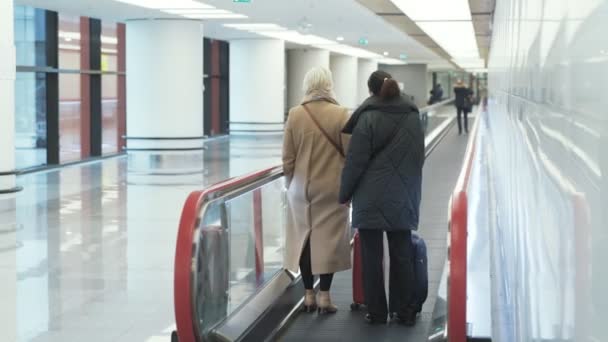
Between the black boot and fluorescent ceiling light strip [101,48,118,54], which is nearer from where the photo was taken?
the black boot

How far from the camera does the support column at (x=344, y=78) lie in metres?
48.2

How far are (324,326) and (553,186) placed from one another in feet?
14.9

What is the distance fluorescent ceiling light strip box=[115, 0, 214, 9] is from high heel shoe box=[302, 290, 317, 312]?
12136 mm

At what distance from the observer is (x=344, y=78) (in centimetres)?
4862

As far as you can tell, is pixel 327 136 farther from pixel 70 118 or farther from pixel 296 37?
pixel 296 37

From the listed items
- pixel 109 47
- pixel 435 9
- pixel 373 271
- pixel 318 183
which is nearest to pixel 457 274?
pixel 373 271

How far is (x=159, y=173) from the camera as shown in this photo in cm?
2089

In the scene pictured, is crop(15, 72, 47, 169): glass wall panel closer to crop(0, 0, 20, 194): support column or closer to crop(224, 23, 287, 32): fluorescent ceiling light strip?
crop(224, 23, 287, 32): fluorescent ceiling light strip

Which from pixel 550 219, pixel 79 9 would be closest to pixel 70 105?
pixel 79 9

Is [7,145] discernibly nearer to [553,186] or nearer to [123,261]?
[123,261]

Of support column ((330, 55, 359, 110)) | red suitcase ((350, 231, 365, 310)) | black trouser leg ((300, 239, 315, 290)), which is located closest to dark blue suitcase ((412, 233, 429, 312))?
red suitcase ((350, 231, 365, 310))

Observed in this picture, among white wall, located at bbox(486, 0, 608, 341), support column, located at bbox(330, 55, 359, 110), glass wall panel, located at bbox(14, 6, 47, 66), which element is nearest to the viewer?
white wall, located at bbox(486, 0, 608, 341)

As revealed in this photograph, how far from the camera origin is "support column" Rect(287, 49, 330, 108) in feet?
133

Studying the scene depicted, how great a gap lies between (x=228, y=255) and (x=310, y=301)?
3.71ft
